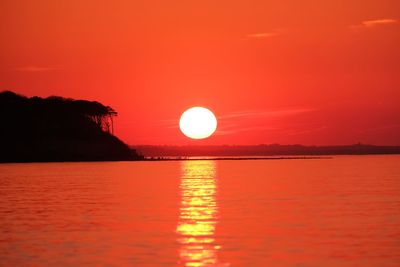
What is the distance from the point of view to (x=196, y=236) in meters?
39.7

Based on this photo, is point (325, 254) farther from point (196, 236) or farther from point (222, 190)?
point (222, 190)

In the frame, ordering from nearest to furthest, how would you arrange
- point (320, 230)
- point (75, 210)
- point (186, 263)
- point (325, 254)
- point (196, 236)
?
point (186, 263) < point (325, 254) < point (196, 236) < point (320, 230) < point (75, 210)

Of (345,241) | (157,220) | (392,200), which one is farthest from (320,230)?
(392,200)

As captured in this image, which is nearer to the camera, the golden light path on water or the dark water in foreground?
the golden light path on water

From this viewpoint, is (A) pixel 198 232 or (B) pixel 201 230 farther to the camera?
(B) pixel 201 230

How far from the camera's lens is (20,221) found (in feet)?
157

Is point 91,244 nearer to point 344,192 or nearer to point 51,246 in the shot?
point 51,246

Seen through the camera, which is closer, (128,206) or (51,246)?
(51,246)

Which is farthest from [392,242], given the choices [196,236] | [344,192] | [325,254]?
[344,192]

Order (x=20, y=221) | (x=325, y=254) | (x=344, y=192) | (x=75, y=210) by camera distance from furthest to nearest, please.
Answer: (x=344, y=192)
(x=75, y=210)
(x=20, y=221)
(x=325, y=254)

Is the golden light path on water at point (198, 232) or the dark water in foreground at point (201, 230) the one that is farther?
the dark water in foreground at point (201, 230)

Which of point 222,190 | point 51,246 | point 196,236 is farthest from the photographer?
point 222,190

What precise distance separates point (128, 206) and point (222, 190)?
24.3 m

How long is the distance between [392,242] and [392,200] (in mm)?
29087
